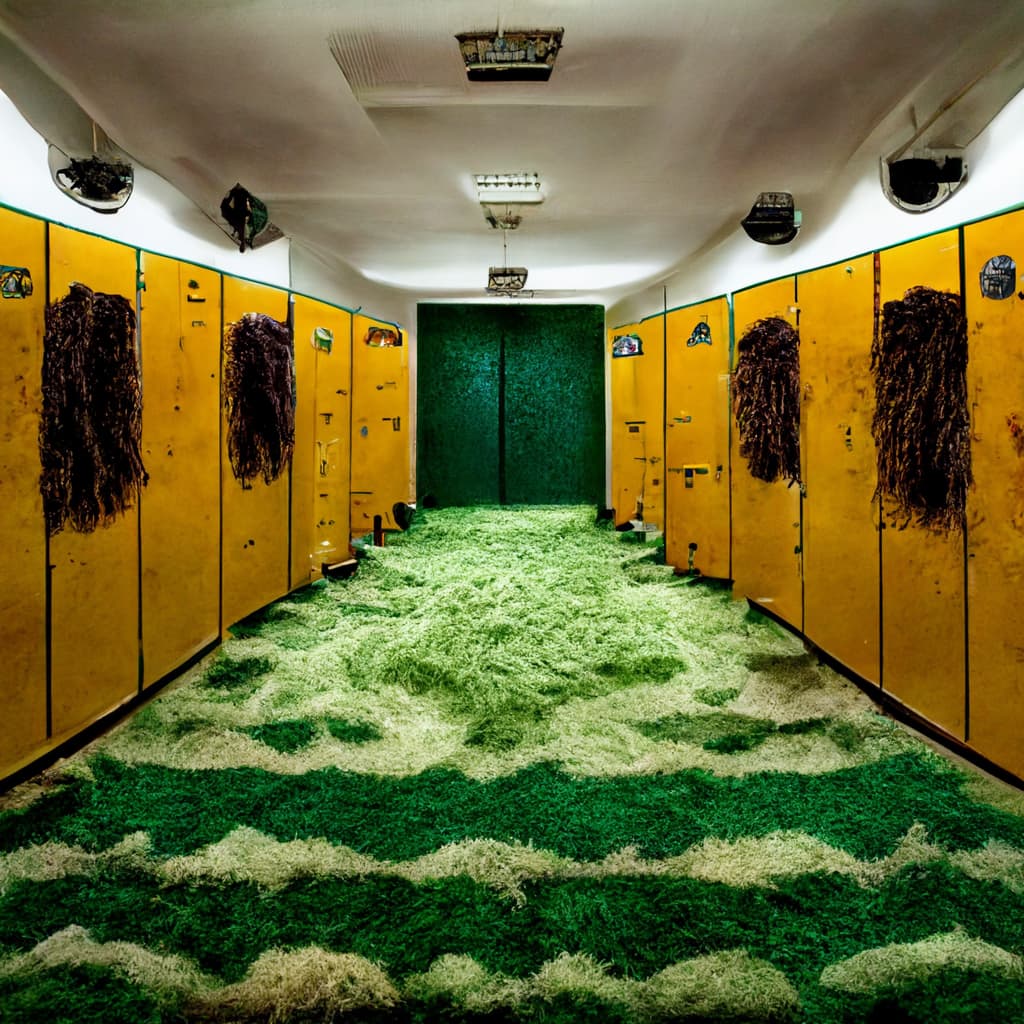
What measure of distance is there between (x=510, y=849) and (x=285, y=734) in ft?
4.39

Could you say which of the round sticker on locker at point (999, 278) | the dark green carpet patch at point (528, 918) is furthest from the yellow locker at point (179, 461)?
the round sticker on locker at point (999, 278)

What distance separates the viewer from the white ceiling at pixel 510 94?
250cm

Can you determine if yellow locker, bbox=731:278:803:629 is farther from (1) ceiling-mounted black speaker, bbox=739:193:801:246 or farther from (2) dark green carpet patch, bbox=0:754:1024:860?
(2) dark green carpet patch, bbox=0:754:1024:860

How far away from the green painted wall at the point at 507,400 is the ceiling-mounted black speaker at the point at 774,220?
3.08m

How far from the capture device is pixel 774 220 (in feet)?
13.9

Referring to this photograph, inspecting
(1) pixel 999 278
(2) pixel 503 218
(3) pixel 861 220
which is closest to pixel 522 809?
(1) pixel 999 278

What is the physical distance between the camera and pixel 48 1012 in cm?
165

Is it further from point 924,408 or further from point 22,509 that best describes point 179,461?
point 924,408

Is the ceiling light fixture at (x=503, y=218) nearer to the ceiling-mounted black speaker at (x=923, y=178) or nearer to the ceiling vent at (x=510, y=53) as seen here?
the ceiling vent at (x=510, y=53)

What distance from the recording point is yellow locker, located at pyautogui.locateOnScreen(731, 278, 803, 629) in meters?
4.09

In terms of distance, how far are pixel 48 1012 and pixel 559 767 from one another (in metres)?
1.82

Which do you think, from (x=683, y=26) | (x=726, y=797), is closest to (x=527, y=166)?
(x=683, y=26)

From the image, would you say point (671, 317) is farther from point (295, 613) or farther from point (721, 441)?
point (295, 613)

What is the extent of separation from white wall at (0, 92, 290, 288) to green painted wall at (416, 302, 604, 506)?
276 centimetres
